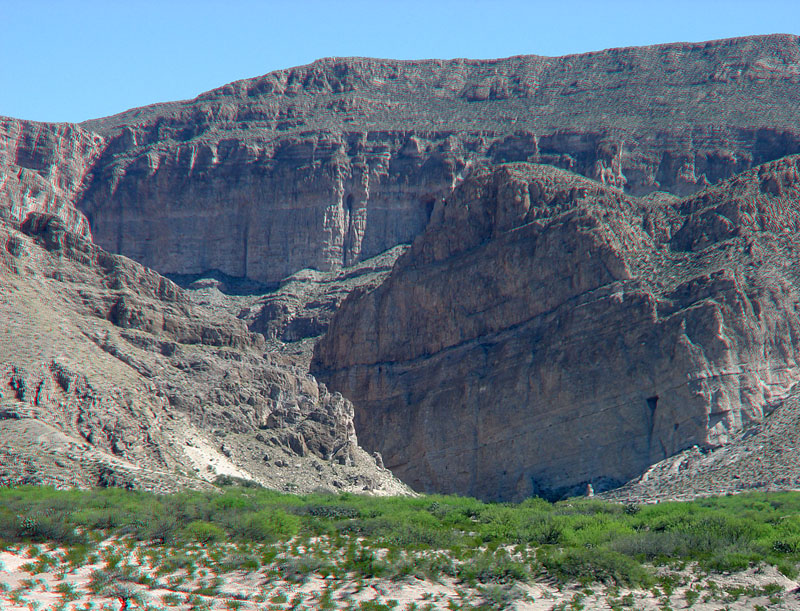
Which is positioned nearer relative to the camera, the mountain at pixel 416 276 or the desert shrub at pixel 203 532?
the desert shrub at pixel 203 532

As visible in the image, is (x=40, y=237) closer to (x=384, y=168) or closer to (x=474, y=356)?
(x=474, y=356)

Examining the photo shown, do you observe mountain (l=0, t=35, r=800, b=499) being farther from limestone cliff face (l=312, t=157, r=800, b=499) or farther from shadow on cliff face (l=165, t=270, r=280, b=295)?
shadow on cliff face (l=165, t=270, r=280, b=295)

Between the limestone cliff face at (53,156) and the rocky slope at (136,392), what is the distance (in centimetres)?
5669

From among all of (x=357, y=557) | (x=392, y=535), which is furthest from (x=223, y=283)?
(x=357, y=557)

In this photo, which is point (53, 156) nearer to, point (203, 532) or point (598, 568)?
point (203, 532)

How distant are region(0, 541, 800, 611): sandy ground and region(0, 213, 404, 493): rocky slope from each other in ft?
39.7

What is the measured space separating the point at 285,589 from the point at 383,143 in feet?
308

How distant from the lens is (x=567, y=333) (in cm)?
9275

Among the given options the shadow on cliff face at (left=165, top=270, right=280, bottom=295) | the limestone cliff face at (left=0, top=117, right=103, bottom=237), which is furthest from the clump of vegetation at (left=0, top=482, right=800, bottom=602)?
the limestone cliff face at (left=0, top=117, right=103, bottom=237)

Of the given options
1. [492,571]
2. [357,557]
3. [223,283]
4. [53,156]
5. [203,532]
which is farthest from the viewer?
[53,156]

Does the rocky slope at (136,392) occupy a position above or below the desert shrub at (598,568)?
above

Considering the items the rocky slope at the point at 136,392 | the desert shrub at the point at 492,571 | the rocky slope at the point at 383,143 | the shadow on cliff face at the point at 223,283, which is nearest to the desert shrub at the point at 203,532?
the rocky slope at the point at 136,392

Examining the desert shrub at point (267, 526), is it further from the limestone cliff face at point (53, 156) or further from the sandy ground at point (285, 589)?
the limestone cliff face at point (53, 156)

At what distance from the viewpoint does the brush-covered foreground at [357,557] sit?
142 ft
